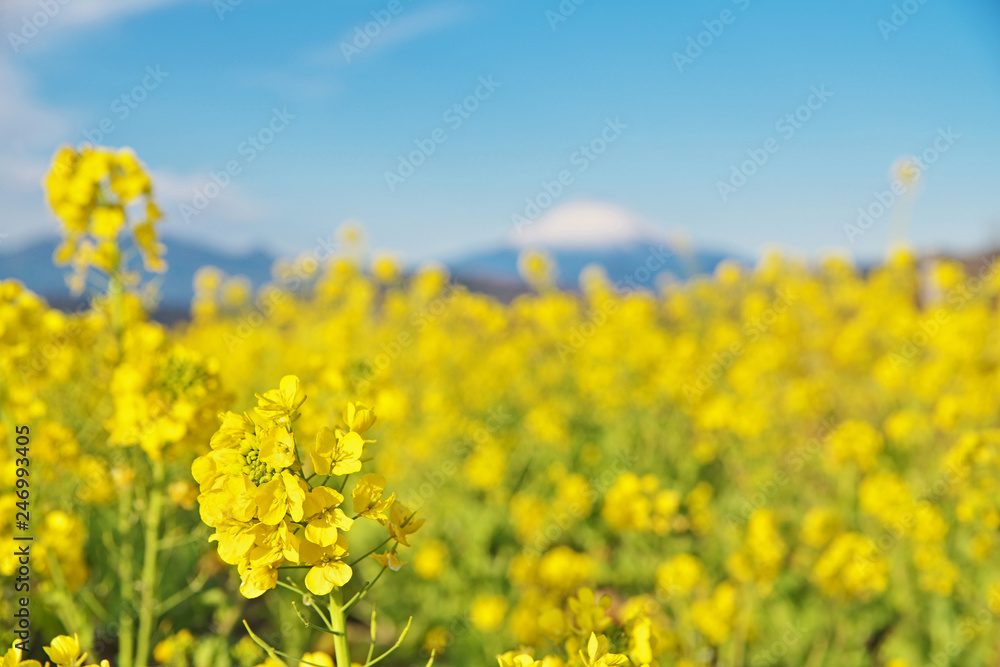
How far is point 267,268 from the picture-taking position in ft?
185

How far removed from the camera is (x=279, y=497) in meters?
0.91

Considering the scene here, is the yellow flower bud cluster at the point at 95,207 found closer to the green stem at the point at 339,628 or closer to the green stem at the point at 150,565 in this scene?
the green stem at the point at 150,565

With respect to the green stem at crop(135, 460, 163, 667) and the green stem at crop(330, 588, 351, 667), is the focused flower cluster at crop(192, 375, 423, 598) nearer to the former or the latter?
the green stem at crop(330, 588, 351, 667)

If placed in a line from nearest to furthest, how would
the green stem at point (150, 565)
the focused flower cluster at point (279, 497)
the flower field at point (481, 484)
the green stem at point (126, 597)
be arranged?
the focused flower cluster at point (279, 497) → the flower field at point (481, 484) → the green stem at point (150, 565) → the green stem at point (126, 597)

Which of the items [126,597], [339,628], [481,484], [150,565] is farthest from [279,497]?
[481,484]

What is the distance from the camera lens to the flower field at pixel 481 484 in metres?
1.32

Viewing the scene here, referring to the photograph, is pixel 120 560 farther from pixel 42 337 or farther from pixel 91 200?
pixel 91 200

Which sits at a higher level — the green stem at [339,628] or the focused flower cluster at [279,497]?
the focused flower cluster at [279,497]

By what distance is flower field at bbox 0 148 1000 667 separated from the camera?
1.32 m

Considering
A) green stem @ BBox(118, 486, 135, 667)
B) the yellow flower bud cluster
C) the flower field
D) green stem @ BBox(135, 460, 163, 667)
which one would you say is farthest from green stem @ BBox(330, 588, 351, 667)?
the yellow flower bud cluster

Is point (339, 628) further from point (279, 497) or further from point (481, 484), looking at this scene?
point (481, 484)

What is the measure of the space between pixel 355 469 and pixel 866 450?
506 centimetres

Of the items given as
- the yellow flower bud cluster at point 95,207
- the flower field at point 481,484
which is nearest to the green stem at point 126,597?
the flower field at point 481,484

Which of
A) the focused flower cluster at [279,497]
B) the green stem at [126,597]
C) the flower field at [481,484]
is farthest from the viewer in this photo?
the green stem at [126,597]
